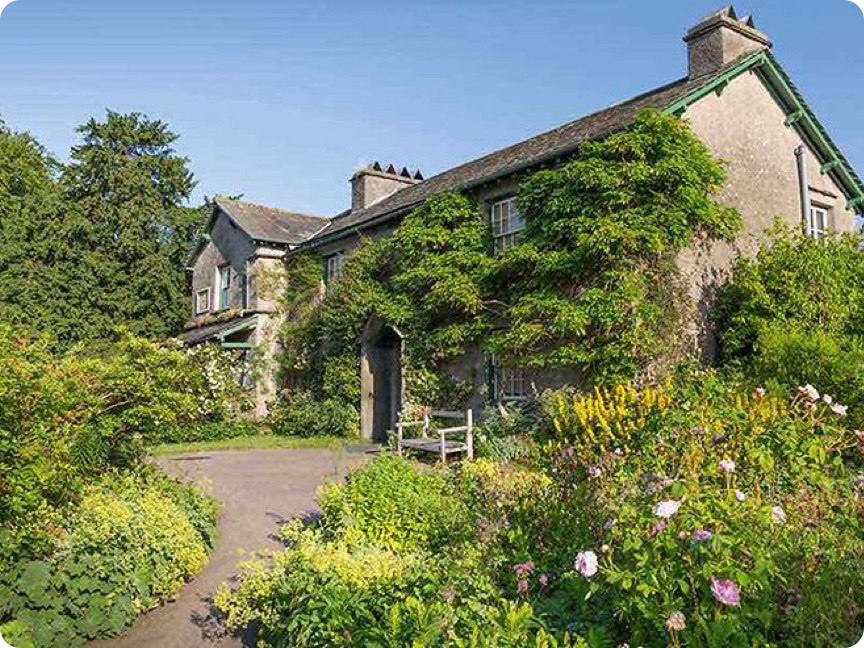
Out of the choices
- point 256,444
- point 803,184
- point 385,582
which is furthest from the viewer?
point 256,444

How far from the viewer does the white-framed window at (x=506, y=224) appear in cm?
1566

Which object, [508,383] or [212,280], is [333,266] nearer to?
[212,280]

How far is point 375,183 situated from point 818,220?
13.9 meters

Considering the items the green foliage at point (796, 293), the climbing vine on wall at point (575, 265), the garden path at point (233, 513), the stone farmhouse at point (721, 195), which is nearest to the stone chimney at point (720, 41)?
the stone farmhouse at point (721, 195)

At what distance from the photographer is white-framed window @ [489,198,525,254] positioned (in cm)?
Result: 1566

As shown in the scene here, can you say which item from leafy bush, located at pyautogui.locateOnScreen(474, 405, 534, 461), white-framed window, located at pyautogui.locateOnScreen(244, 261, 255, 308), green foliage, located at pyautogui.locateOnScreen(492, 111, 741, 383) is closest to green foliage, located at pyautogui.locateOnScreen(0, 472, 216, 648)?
leafy bush, located at pyautogui.locateOnScreen(474, 405, 534, 461)

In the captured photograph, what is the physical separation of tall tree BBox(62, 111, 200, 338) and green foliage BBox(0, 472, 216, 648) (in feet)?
75.5

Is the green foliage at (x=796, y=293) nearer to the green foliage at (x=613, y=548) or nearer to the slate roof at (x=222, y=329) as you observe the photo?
the green foliage at (x=613, y=548)

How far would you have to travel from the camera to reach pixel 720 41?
1510 centimetres

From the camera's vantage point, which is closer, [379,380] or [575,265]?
[575,265]

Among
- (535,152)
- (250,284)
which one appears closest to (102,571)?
(535,152)

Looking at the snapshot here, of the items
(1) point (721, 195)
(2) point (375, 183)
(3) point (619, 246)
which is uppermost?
(2) point (375, 183)

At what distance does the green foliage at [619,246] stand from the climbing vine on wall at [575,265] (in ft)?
0.08

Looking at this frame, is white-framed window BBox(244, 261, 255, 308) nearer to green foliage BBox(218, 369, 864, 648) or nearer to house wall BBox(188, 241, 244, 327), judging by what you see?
house wall BBox(188, 241, 244, 327)
